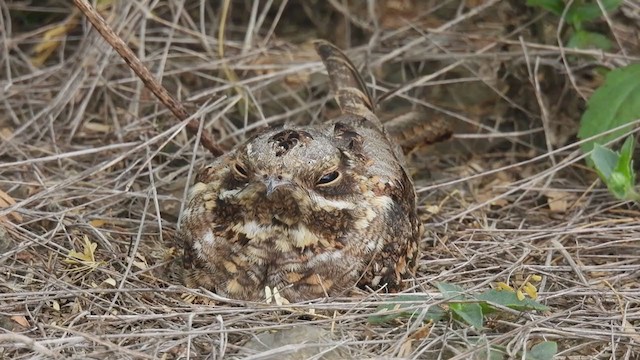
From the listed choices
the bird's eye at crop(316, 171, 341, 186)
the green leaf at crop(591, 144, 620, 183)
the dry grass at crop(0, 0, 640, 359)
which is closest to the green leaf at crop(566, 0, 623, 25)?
the dry grass at crop(0, 0, 640, 359)

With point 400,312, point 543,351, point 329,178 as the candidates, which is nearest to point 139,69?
point 329,178

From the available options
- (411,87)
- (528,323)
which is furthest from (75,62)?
(528,323)

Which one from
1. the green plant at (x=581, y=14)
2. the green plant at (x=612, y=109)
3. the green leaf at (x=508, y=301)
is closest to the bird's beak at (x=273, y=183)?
the green leaf at (x=508, y=301)

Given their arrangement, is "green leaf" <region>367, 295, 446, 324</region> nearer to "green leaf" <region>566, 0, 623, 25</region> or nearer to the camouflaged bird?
the camouflaged bird

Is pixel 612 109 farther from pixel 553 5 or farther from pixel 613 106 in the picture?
pixel 553 5

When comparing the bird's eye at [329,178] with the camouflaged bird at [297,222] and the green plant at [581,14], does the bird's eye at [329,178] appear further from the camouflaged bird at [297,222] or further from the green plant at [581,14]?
the green plant at [581,14]

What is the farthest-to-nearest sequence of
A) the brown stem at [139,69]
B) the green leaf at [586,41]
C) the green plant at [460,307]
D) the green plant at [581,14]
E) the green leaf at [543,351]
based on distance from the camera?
the green leaf at [586,41] → the green plant at [581,14] → the brown stem at [139,69] → the green plant at [460,307] → the green leaf at [543,351]

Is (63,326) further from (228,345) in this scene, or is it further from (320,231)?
(320,231)
